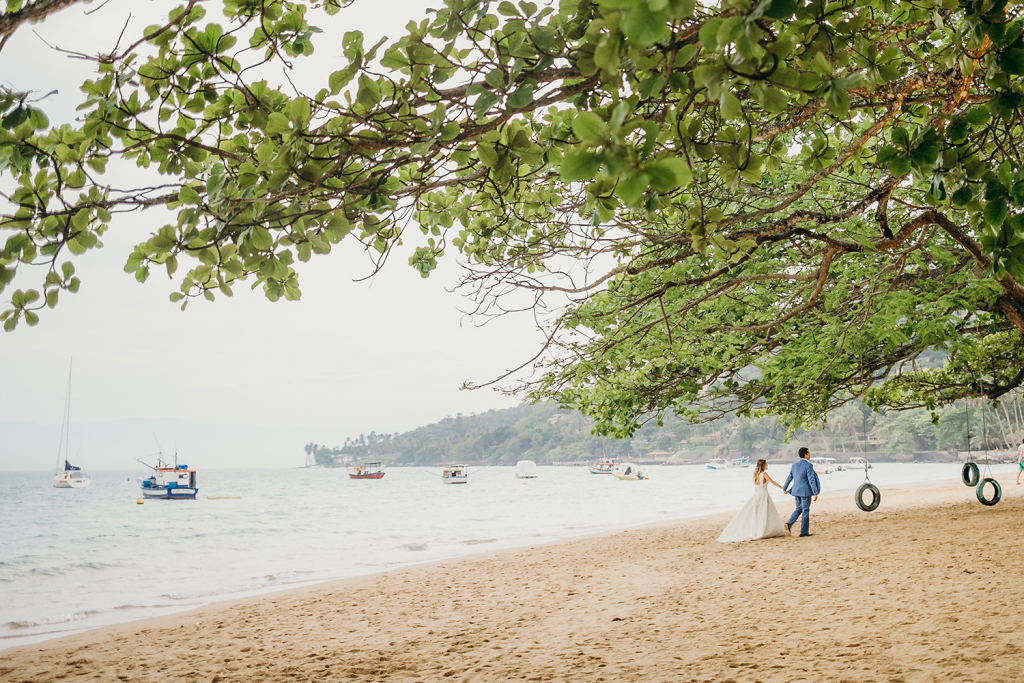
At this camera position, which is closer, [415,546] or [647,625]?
[647,625]

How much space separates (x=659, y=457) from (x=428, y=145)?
4433 inches

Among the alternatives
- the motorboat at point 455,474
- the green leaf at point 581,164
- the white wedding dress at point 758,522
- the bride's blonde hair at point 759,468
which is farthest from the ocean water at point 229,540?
the motorboat at point 455,474

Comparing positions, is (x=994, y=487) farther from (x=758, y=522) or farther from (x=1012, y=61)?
(x=1012, y=61)

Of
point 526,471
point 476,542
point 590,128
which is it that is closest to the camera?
point 590,128

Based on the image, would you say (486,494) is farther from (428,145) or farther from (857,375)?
(428,145)

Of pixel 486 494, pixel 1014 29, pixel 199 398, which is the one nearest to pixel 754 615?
pixel 1014 29

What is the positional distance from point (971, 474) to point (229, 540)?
24925mm

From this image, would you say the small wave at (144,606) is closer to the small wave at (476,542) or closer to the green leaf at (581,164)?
the small wave at (476,542)

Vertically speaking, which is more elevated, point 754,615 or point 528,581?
point 754,615

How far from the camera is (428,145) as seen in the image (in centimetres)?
161

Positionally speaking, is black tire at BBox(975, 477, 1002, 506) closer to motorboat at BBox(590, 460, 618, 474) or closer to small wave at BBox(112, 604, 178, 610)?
small wave at BBox(112, 604, 178, 610)

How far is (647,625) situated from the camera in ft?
16.7

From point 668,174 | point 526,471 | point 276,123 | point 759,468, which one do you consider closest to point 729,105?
point 668,174

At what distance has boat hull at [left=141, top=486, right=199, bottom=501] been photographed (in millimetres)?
44781
